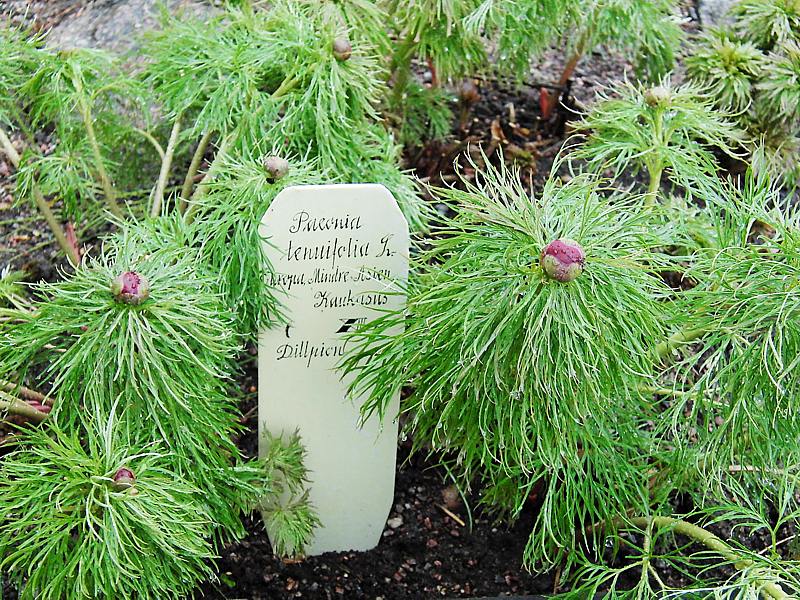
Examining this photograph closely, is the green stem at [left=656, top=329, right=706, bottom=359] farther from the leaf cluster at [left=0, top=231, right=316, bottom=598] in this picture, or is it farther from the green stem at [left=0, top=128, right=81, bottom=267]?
the green stem at [left=0, top=128, right=81, bottom=267]

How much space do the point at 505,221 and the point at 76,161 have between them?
893 mm

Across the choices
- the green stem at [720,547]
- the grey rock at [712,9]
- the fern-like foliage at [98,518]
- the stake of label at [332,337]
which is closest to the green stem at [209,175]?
the stake of label at [332,337]

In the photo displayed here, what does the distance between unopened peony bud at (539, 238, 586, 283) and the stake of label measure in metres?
0.27

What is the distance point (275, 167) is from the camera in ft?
4.02

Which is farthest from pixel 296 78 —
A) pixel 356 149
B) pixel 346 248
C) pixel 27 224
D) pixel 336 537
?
pixel 27 224

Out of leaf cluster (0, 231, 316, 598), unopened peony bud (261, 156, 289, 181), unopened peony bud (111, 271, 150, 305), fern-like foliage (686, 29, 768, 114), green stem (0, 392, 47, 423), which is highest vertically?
fern-like foliage (686, 29, 768, 114)

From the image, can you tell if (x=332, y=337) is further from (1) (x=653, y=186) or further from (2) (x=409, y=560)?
(1) (x=653, y=186)

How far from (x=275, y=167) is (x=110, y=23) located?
5.05 feet

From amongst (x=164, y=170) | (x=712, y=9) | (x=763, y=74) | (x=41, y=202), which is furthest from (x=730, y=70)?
(x=41, y=202)

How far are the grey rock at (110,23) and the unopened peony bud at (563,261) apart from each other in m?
1.71

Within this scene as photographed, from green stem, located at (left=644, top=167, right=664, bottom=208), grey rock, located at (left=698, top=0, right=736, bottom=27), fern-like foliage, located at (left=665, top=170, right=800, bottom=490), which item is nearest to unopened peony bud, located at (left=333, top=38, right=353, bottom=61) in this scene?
green stem, located at (left=644, top=167, right=664, bottom=208)

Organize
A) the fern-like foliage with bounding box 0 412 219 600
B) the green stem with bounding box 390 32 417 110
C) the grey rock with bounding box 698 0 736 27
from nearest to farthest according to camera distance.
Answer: the fern-like foliage with bounding box 0 412 219 600
the green stem with bounding box 390 32 417 110
the grey rock with bounding box 698 0 736 27

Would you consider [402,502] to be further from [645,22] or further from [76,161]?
[645,22]

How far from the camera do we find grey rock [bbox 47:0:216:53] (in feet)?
7.91
